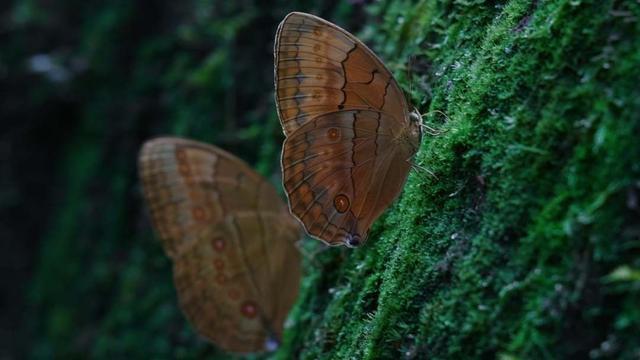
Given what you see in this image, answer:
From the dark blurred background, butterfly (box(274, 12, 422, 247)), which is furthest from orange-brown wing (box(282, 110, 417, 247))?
the dark blurred background

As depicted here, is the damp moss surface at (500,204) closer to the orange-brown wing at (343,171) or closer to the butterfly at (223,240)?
the orange-brown wing at (343,171)

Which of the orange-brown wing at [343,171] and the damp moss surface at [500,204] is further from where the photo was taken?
the orange-brown wing at [343,171]

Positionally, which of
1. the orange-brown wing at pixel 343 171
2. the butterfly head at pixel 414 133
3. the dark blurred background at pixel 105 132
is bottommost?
the dark blurred background at pixel 105 132

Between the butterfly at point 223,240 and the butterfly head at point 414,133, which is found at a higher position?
the butterfly head at point 414,133

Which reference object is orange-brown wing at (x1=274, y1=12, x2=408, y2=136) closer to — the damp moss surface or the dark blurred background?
the damp moss surface

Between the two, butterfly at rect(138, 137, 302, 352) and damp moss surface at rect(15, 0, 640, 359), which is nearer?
damp moss surface at rect(15, 0, 640, 359)

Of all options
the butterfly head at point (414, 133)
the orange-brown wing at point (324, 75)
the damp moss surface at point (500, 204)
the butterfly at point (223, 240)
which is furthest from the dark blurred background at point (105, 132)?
the butterfly head at point (414, 133)

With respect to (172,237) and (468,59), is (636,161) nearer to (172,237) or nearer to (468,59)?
(468,59)
